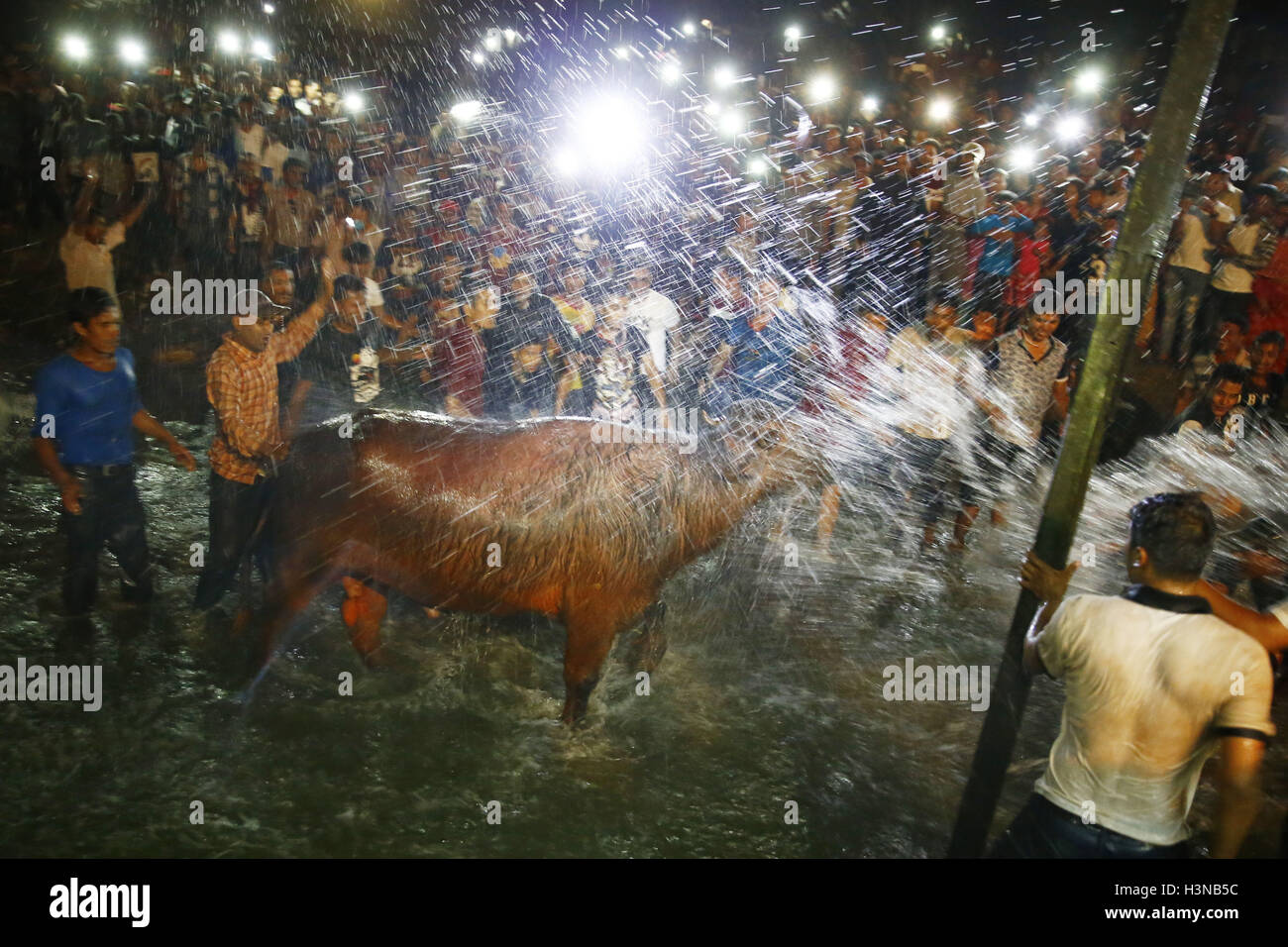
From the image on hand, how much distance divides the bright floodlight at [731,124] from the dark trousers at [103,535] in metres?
11.2

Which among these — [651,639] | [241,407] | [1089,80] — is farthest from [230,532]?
[1089,80]

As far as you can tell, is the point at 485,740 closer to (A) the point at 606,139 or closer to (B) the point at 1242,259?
(B) the point at 1242,259

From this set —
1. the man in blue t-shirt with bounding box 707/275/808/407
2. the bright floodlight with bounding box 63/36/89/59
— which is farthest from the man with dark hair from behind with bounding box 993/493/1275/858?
the bright floodlight with bounding box 63/36/89/59

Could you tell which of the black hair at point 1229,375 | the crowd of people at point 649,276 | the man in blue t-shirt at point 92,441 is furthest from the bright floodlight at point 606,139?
the man in blue t-shirt at point 92,441

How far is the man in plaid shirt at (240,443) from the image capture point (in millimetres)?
4930

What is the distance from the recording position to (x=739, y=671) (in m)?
5.42

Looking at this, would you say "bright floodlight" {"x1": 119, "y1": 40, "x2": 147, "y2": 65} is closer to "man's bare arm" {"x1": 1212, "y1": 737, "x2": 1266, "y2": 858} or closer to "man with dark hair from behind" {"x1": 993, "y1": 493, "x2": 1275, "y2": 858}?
"man with dark hair from behind" {"x1": 993, "y1": 493, "x2": 1275, "y2": 858}

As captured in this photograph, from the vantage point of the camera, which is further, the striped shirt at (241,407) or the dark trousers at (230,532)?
the dark trousers at (230,532)

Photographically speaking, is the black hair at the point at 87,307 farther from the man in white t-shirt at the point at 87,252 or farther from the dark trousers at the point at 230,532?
the man in white t-shirt at the point at 87,252

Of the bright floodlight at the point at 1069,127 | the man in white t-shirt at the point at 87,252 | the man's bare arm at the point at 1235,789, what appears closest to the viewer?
the man's bare arm at the point at 1235,789

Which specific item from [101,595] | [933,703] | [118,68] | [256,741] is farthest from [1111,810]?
[118,68]

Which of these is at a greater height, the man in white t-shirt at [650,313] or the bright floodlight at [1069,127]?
the bright floodlight at [1069,127]

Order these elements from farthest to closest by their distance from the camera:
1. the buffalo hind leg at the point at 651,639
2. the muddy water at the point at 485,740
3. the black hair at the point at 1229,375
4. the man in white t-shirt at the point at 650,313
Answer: the man in white t-shirt at the point at 650,313 → the black hair at the point at 1229,375 → the buffalo hind leg at the point at 651,639 → the muddy water at the point at 485,740

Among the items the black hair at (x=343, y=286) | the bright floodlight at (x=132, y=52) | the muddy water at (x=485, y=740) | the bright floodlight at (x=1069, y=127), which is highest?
the bright floodlight at (x=132, y=52)
